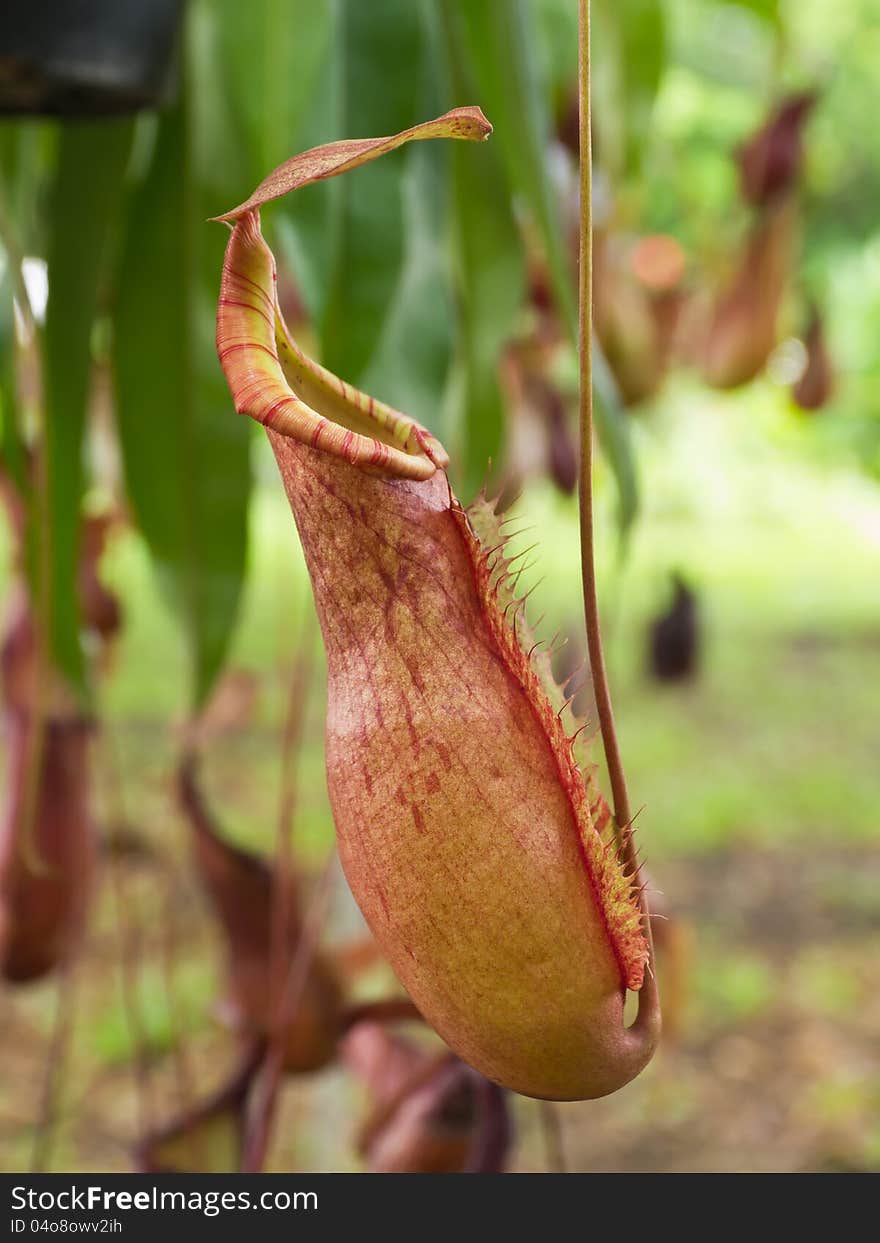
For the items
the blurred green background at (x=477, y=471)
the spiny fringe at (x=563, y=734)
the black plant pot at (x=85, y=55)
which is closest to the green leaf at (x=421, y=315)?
the blurred green background at (x=477, y=471)

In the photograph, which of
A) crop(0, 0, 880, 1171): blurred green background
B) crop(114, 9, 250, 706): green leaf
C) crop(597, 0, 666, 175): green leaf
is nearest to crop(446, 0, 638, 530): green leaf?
crop(0, 0, 880, 1171): blurred green background

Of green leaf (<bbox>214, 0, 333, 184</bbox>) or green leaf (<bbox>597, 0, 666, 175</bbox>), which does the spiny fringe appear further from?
green leaf (<bbox>597, 0, 666, 175</bbox>)

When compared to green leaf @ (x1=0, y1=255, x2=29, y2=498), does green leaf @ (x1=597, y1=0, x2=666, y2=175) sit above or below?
above

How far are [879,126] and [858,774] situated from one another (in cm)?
207

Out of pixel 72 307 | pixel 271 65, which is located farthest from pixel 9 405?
pixel 271 65

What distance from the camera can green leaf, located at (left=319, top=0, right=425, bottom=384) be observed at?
586 mm

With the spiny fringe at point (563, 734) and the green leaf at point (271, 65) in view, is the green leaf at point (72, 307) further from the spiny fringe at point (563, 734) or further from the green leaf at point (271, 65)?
the spiny fringe at point (563, 734)

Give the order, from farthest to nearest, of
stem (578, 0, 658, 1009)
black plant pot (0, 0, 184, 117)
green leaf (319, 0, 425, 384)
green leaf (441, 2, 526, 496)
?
green leaf (441, 2, 526, 496) < green leaf (319, 0, 425, 384) < black plant pot (0, 0, 184, 117) < stem (578, 0, 658, 1009)

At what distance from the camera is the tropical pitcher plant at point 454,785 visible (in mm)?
230

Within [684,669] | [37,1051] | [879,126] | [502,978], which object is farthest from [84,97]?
[879,126]

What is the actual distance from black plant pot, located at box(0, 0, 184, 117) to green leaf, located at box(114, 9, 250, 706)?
11cm

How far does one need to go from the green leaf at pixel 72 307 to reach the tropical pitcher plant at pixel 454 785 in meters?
0.41

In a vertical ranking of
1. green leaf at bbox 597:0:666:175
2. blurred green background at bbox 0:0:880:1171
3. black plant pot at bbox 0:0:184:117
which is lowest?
blurred green background at bbox 0:0:880:1171
